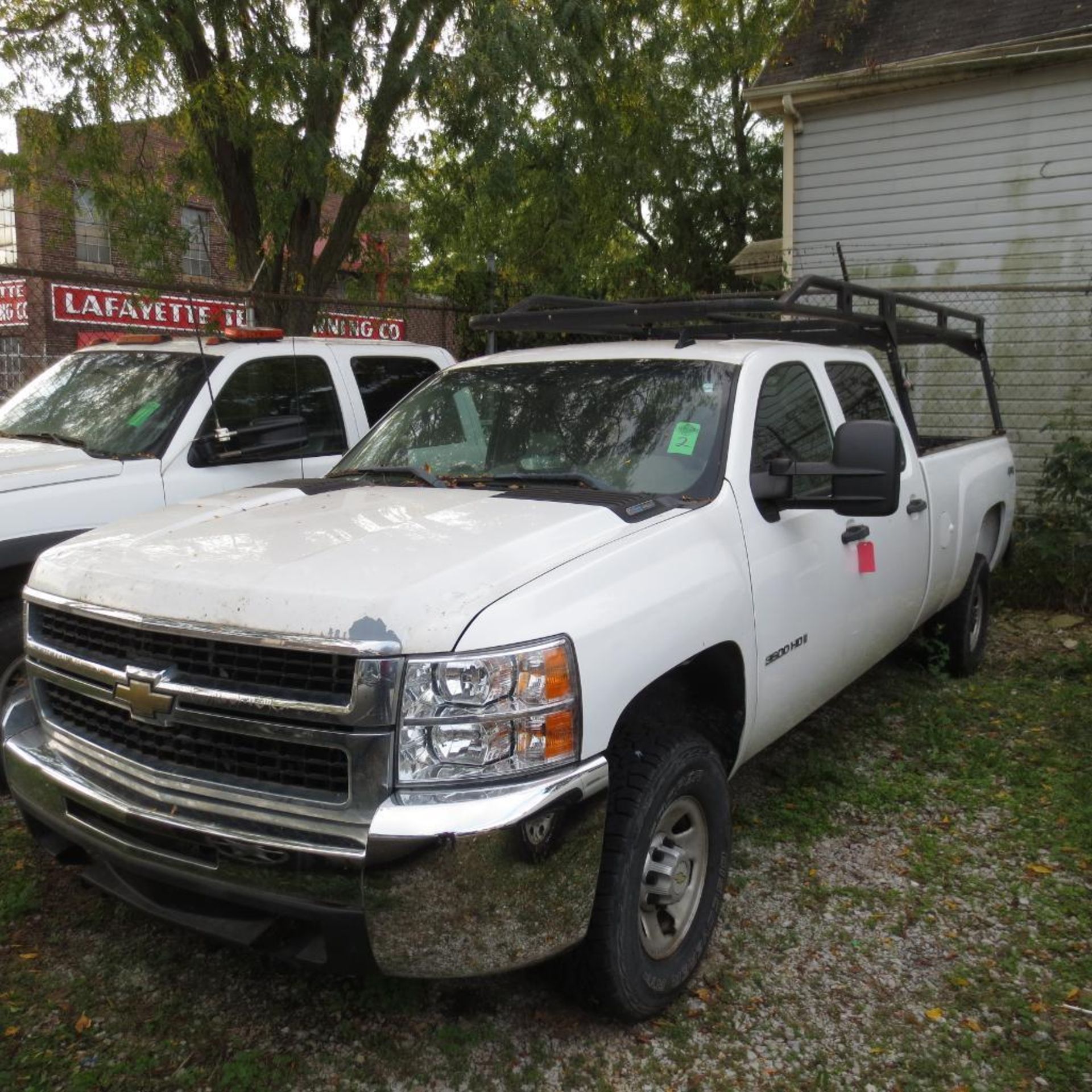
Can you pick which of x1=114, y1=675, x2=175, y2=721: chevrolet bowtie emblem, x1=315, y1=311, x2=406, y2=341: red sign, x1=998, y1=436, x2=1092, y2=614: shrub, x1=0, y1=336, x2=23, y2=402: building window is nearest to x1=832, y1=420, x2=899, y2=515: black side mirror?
x1=114, y1=675, x2=175, y2=721: chevrolet bowtie emblem

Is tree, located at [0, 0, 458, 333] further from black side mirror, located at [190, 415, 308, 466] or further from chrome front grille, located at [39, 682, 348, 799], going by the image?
chrome front grille, located at [39, 682, 348, 799]

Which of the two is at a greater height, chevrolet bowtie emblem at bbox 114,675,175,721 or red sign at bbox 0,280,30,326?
red sign at bbox 0,280,30,326

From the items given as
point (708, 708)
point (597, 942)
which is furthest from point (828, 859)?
point (597, 942)

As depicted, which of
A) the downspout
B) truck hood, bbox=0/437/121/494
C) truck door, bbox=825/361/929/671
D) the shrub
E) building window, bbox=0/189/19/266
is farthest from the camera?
building window, bbox=0/189/19/266

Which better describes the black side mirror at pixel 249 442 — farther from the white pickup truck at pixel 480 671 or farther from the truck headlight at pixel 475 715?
the truck headlight at pixel 475 715

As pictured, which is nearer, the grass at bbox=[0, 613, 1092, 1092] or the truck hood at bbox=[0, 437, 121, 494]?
the grass at bbox=[0, 613, 1092, 1092]

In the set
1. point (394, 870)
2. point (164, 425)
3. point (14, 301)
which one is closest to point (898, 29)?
point (164, 425)

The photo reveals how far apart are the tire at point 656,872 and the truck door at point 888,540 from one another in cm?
140

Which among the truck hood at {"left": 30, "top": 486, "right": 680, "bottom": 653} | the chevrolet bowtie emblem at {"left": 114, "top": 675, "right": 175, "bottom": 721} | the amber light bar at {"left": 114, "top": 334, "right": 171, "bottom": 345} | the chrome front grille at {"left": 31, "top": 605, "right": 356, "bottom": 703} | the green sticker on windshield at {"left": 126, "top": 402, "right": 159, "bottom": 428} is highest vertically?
the amber light bar at {"left": 114, "top": 334, "right": 171, "bottom": 345}

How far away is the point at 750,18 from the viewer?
17094 mm

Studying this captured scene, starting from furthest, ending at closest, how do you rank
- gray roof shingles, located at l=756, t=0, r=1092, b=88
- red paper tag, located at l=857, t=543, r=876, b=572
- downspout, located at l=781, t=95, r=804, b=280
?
downspout, located at l=781, t=95, r=804, b=280 → gray roof shingles, located at l=756, t=0, r=1092, b=88 → red paper tag, located at l=857, t=543, r=876, b=572

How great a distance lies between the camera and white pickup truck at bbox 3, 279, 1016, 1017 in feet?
7.61

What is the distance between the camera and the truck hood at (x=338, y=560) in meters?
2.37

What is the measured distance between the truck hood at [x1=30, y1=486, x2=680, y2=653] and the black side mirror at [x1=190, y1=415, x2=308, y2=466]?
176 centimetres
